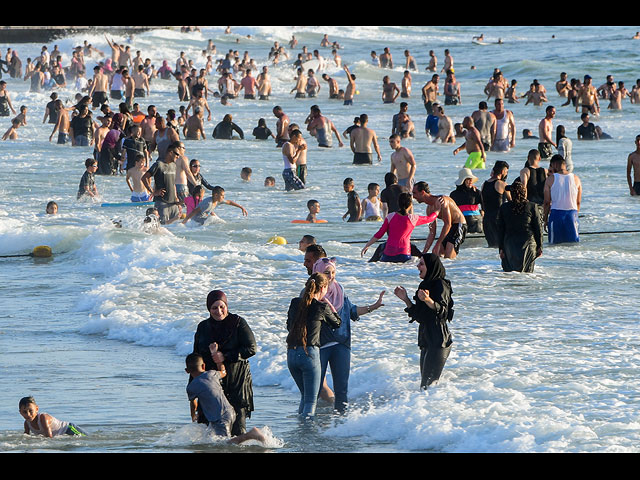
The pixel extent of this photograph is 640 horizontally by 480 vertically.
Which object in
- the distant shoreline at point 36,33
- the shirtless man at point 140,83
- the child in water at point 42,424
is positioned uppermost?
the distant shoreline at point 36,33

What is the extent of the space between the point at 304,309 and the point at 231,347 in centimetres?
76

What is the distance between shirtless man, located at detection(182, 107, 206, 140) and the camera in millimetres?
29533

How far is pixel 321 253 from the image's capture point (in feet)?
27.7

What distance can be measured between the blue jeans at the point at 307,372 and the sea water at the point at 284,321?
159 mm

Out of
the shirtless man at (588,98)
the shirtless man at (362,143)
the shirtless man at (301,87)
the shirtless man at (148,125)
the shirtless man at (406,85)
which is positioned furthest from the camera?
the shirtless man at (301,87)

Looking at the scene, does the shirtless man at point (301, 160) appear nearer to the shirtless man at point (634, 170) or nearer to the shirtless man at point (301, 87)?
the shirtless man at point (634, 170)

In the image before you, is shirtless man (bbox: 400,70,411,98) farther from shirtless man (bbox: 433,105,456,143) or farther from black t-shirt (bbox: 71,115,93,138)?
→ black t-shirt (bbox: 71,115,93,138)

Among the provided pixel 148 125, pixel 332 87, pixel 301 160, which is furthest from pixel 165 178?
pixel 332 87

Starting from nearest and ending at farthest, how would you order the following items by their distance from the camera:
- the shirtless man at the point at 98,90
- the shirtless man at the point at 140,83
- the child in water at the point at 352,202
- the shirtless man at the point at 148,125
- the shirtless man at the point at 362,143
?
the child in water at the point at 352,202 < the shirtless man at the point at 148,125 < the shirtless man at the point at 362,143 < the shirtless man at the point at 98,90 < the shirtless man at the point at 140,83

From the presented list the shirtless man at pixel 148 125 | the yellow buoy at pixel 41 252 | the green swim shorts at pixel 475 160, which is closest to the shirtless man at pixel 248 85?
the shirtless man at pixel 148 125

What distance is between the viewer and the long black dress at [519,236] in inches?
491

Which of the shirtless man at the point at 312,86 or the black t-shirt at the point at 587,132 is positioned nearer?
the black t-shirt at the point at 587,132
